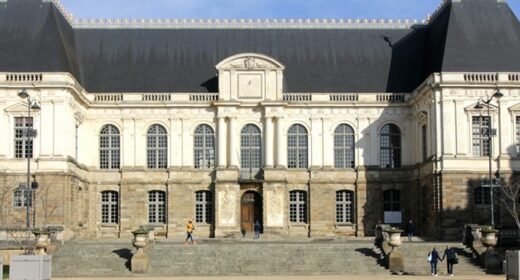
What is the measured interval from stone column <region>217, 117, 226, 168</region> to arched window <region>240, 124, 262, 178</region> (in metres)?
1.12

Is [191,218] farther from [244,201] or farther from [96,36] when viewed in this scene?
[96,36]

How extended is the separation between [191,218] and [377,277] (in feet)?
70.6

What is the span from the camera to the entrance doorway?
6353 centimetres

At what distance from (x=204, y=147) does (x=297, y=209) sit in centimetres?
664

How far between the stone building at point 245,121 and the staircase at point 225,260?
34.0ft

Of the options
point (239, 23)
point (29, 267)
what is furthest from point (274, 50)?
point (29, 267)

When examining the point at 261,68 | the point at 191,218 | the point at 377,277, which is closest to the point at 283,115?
the point at 261,68

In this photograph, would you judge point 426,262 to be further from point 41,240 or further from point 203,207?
point 203,207

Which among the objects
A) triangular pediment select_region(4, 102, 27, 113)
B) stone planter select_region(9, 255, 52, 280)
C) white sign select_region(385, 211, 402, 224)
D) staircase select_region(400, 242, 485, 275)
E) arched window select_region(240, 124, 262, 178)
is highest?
triangular pediment select_region(4, 102, 27, 113)

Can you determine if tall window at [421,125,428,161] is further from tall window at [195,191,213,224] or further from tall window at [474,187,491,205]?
tall window at [195,191,213,224]

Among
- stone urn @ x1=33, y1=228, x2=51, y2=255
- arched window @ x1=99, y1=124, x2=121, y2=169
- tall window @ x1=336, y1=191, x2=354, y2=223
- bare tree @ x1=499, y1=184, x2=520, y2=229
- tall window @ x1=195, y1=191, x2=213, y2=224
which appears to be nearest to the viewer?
stone urn @ x1=33, y1=228, x2=51, y2=255

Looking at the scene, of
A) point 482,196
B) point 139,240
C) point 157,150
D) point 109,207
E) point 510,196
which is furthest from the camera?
point 157,150

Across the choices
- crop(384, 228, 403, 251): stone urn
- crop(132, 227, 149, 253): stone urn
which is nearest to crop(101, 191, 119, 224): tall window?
crop(132, 227, 149, 253): stone urn

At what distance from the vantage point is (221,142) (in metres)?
63.8
